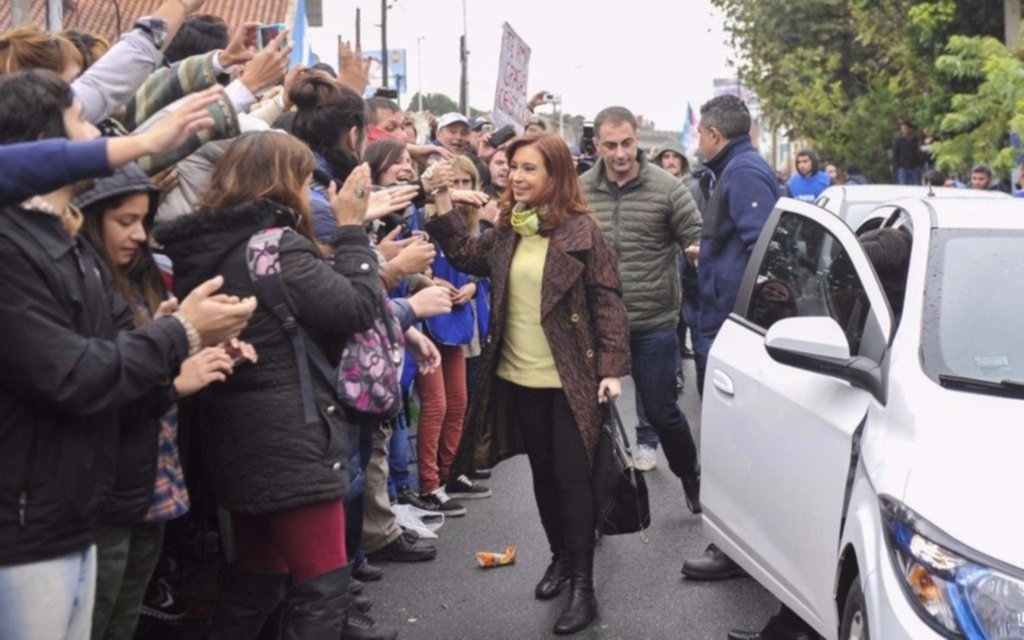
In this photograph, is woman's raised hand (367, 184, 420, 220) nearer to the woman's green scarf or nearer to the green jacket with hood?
the woman's green scarf

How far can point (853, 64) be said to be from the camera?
131 ft

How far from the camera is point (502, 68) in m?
13.7

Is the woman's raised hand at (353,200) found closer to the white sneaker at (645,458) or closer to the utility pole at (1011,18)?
the white sneaker at (645,458)

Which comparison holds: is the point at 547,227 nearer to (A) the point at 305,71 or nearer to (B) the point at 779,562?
(A) the point at 305,71

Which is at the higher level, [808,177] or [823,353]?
[808,177]

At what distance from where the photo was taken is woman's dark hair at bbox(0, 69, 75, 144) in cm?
350

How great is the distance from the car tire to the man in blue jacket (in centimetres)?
327

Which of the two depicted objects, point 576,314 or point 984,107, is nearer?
point 576,314

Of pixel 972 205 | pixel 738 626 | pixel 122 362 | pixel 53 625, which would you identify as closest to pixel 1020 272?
pixel 972 205

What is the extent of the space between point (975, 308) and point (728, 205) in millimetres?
3032

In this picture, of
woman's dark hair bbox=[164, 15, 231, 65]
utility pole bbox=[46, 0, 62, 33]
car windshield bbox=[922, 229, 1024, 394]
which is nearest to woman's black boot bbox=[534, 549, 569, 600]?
car windshield bbox=[922, 229, 1024, 394]

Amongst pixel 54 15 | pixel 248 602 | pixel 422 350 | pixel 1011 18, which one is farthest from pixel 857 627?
pixel 1011 18

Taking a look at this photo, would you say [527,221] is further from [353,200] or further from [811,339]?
[811,339]

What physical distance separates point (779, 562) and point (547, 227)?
6.27 ft
